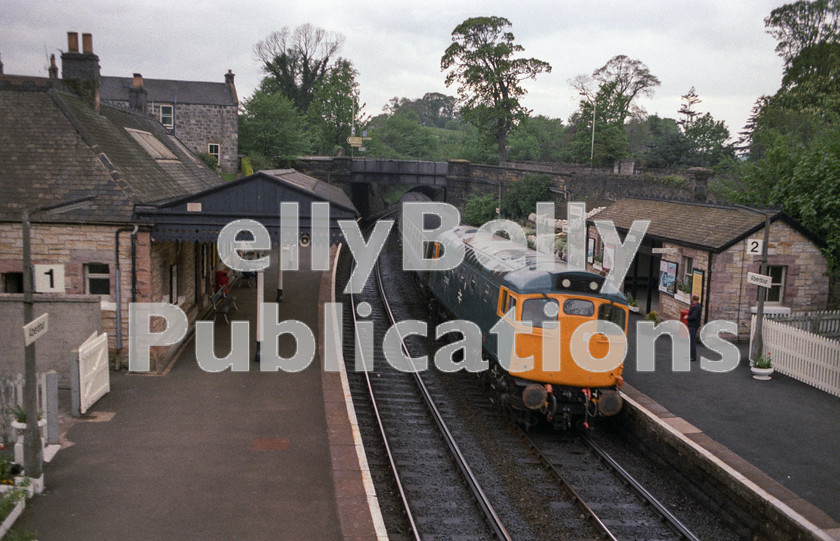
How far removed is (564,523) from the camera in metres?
9.16

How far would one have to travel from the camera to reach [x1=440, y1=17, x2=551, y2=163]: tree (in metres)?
51.5

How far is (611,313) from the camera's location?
11.8 meters

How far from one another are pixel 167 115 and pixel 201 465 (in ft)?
126

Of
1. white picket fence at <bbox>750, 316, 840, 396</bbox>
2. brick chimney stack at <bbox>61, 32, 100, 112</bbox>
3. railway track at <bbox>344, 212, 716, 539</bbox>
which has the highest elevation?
brick chimney stack at <bbox>61, 32, 100, 112</bbox>

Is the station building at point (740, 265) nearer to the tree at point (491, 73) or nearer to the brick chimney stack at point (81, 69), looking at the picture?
the brick chimney stack at point (81, 69)

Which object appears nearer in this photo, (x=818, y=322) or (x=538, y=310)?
(x=538, y=310)

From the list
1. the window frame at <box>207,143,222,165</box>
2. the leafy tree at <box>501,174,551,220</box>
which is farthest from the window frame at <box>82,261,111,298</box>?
the window frame at <box>207,143,222,165</box>

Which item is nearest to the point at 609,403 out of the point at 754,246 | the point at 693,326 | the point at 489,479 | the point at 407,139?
the point at 489,479

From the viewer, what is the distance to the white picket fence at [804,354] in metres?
13.0

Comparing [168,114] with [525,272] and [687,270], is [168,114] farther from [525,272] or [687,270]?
[525,272]

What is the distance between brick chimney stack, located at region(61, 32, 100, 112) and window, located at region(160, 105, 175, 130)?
84.0 ft

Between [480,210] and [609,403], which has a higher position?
[480,210]

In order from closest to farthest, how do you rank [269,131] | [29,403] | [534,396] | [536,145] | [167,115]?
1. [29,403]
2. [534,396]
3. [167,115]
4. [269,131]
5. [536,145]

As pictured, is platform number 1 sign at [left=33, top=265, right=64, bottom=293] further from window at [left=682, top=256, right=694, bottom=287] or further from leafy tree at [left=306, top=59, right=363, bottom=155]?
leafy tree at [left=306, top=59, right=363, bottom=155]
